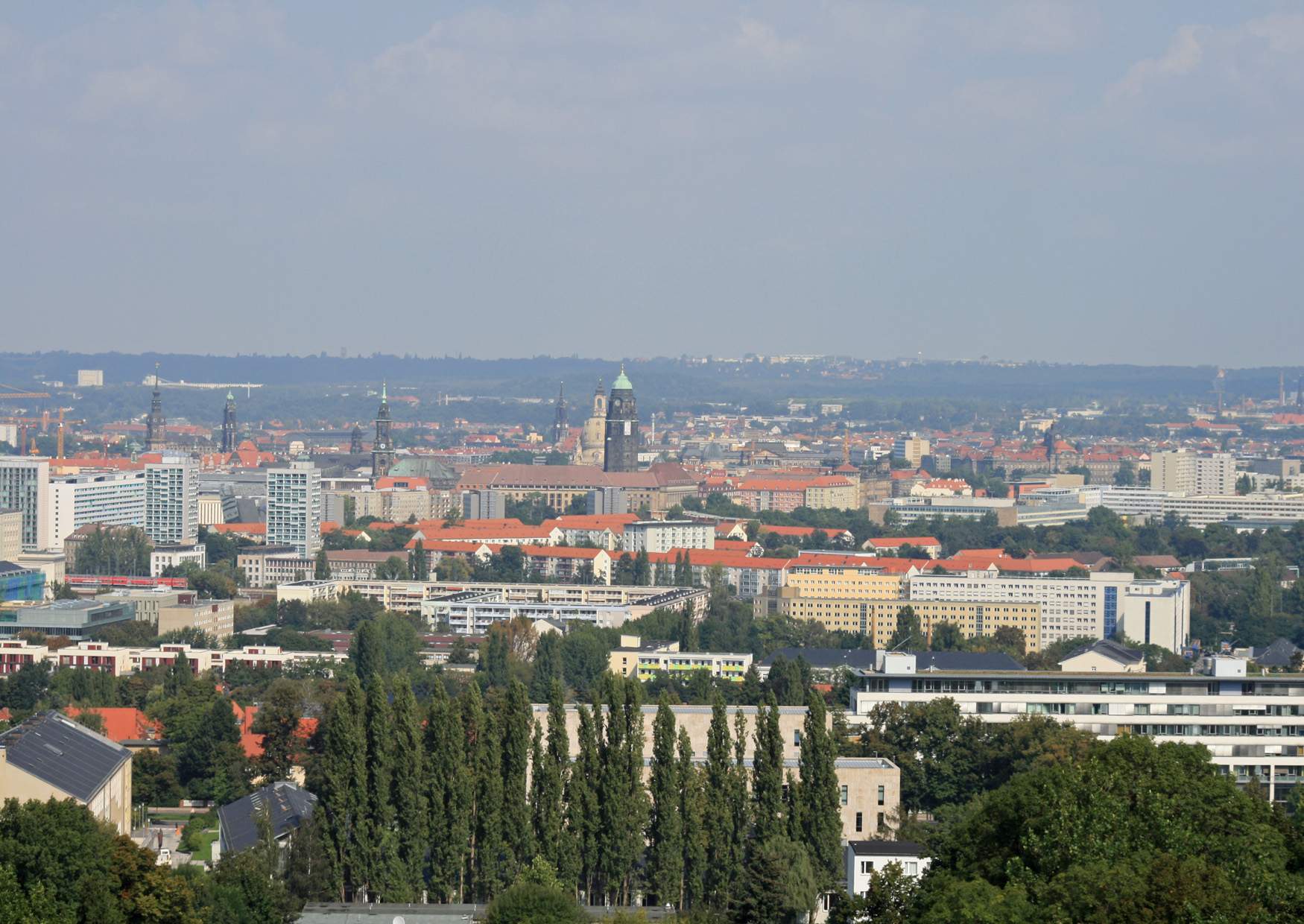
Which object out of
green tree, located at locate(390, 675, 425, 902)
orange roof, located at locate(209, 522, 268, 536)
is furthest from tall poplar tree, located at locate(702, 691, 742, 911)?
orange roof, located at locate(209, 522, 268, 536)

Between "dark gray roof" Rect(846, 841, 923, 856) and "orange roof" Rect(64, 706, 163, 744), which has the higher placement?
"dark gray roof" Rect(846, 841, 923, 856)

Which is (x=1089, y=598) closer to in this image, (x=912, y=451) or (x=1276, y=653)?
(x=1276, y=653)

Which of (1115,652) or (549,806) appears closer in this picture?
(549,806)

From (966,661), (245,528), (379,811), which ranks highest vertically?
(966,661)

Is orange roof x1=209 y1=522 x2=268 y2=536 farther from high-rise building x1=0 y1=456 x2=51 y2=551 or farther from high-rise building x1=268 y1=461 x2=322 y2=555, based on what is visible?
high-rise building x1=0 y1=456 x2=51 y2=551

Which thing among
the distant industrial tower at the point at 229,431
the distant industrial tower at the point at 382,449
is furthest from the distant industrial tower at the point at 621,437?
the distant industrial tower at the point at 229,431

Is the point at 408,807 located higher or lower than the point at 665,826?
higher

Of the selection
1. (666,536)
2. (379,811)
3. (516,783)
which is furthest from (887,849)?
(666,536)

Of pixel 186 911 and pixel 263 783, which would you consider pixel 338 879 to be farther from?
pixel 263 783
